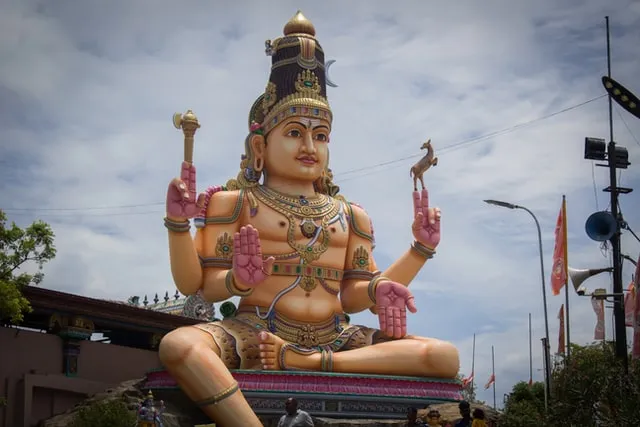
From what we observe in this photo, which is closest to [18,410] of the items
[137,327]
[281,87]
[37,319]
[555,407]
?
[37,319]

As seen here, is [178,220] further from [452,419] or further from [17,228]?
[452,419]

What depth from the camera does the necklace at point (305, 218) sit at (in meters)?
14.6

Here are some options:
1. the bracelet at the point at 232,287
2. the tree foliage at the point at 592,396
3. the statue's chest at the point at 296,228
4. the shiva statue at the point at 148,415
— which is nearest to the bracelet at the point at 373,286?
the statue's chest at the point at 296,228

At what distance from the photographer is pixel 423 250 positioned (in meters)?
15.3

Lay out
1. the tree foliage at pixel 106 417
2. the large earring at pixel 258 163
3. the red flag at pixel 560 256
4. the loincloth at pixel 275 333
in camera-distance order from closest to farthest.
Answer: the tree foliage at pixel 106 417, the loincloth at pixel 275 333, the large earring at pixel 258 163, the red flag at pixel 560 256

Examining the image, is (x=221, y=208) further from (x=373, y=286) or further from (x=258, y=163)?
(x=373, y=286)

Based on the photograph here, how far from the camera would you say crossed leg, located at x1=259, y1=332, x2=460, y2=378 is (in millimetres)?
13555

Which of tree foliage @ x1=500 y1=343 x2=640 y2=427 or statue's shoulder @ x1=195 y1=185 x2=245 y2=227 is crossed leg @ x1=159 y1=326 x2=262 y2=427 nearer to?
statue's shoulder @ x1=195 y1=185 x2=245 y2=227

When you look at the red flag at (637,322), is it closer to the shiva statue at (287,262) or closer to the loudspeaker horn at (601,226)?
the loudspeaker horn at (601,226)

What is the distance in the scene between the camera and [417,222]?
50.0 feet

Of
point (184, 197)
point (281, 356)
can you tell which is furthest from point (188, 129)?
point (281, 356)

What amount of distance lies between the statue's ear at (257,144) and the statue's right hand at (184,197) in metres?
1.55

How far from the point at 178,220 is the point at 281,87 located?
288 centimetres

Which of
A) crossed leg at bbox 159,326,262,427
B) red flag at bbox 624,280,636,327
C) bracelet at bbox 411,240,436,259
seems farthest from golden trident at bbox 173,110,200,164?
red flag at bbox 624,280,636,327
